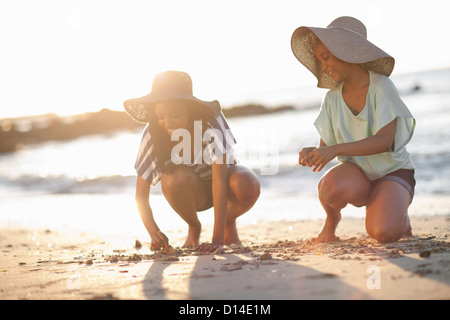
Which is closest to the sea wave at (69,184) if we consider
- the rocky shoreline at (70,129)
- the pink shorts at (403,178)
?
the pink shorts at (403,178)

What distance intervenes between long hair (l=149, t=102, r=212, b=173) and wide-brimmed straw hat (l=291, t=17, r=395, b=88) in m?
0.74

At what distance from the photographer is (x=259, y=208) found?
572 centimetres

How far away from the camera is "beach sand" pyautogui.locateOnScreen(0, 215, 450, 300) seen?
6.19ft

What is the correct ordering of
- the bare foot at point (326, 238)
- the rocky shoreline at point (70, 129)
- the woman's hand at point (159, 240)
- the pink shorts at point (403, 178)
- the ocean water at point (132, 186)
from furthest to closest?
1. the rocky shoreline at point (70, 129)
2. the ocean water at point (132, 186)
3. the bare foot at point (326, 238)
4. the woman's hand at point (159, 240)
5. the pink shorts at point (403, 178)

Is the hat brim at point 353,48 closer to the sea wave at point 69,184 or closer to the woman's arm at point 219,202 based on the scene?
the woman's arm at point 219,202

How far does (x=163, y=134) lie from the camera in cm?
334

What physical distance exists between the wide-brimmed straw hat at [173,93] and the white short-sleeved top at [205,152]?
11 cm

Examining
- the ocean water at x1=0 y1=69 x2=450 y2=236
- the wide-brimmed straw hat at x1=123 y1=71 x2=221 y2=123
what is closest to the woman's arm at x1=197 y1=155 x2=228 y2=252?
the wide-brimmed straw hat at x1=123 y1=71 x2=221 y2=123

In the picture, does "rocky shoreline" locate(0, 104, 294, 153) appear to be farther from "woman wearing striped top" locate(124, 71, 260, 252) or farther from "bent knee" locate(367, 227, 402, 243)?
"bent knee" locate(367, 227, 402, 243)

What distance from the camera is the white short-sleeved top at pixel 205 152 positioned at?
127 inches

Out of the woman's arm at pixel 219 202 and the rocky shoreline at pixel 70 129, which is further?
the rocky shoreline at pixel 70 129

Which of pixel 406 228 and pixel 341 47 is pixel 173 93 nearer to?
pixel 341 47

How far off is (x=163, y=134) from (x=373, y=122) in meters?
1.31

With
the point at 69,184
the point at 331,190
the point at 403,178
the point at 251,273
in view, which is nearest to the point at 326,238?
the point at 331,190
